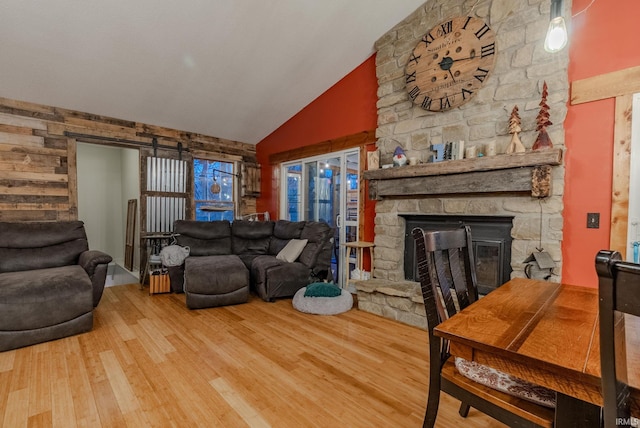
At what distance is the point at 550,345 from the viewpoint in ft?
2.87

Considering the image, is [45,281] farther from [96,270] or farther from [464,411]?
[464,411]

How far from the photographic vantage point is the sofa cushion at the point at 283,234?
14.3ft

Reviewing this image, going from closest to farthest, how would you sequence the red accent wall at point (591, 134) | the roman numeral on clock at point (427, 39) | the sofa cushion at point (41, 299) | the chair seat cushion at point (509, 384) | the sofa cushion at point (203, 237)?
the chair seat cushion at point (509, 384)
the red accent wall at point (591, 134)
the sofa cushion at point (41, 299)
the roman numeral on clock at point (427, 39)
the sofa cushion at point (203, 237)

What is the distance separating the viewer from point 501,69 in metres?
2.72

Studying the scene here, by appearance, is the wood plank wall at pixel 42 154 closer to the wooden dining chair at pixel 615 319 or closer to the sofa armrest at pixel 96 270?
the sofa armrest at pixel 96 270

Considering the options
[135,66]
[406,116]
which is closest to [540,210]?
[406,116]

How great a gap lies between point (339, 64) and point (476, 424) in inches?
161

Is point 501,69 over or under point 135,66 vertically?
under

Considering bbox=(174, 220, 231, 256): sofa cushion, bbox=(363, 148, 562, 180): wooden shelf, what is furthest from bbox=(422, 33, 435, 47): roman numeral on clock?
bbox=(174, 220, 231, 256): sofa cushion

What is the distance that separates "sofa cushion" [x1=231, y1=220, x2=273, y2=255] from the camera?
451cm

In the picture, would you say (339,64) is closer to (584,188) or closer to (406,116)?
(406,116)

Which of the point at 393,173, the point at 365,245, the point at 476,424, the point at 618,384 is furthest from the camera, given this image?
the point at 365,245

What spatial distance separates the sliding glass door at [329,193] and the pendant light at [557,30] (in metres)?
2.56

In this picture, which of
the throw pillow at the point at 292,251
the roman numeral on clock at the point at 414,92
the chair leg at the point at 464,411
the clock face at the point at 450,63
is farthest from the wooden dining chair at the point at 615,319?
the throw pillow at the point at 292,251
